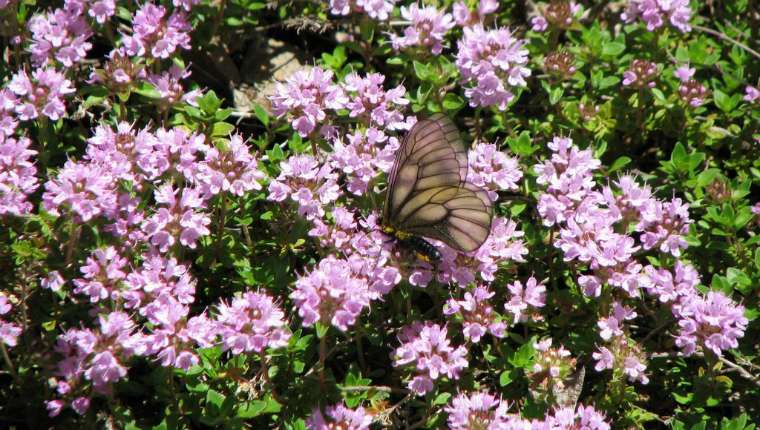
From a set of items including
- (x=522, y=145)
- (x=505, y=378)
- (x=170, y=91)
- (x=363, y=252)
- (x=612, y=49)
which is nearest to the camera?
(x=363, y=252)

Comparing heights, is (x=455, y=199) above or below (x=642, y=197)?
above

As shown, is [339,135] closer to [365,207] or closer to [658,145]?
[365,207]

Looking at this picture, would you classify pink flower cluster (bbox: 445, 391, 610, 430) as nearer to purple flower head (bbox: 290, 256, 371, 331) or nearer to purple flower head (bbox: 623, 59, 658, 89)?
purple flower head (bbox: 290, 256, 371, 331)

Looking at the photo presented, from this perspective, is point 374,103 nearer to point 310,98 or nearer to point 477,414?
point 310,98

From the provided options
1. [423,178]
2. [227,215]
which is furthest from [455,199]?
[227,215]

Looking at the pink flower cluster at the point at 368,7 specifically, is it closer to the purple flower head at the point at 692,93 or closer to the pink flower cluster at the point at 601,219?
the pink flower cluster at the point at 601,219

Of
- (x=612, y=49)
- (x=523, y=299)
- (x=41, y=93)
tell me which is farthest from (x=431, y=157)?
(x=41, y=93)

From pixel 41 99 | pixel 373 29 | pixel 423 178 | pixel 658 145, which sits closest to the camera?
pixel 423 178
